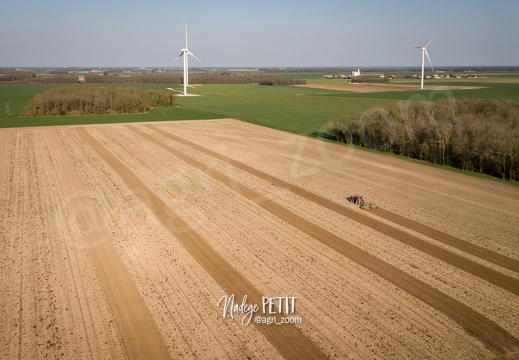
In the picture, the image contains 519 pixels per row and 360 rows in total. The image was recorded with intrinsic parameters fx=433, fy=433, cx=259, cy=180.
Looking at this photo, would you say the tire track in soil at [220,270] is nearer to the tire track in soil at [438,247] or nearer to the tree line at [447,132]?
the tire track in soil at [438,247]

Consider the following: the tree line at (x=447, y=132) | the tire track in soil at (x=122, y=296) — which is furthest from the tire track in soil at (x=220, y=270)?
the tree line at (x=447, y=132)

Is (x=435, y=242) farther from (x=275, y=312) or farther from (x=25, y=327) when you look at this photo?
(x=25, y=327)

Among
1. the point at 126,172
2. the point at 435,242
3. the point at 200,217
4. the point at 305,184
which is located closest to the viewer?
the point at 435,242

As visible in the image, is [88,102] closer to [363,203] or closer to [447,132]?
[447,132]

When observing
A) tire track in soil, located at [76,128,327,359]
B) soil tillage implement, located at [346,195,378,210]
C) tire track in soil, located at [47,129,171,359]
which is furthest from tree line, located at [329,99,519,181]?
tire track in soil, located at [47,129,171,359]

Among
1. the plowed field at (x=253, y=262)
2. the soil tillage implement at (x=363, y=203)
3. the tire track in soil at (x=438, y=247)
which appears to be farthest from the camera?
the soil tillage implement at (x=363, y=203)

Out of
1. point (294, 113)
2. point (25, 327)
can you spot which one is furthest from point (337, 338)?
point (294, 113)
